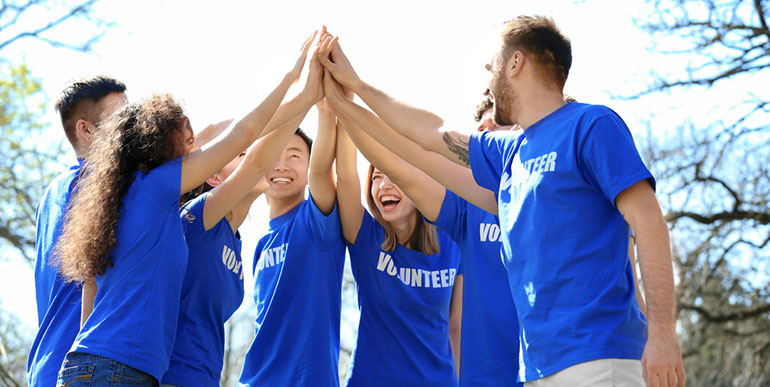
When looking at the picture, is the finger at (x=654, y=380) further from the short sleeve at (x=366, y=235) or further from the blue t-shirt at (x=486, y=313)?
the short sleeve at (x=366, y=235)

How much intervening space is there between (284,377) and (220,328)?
0.45 metres

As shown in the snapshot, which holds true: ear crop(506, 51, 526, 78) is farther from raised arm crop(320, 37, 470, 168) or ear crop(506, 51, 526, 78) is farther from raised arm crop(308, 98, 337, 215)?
raised arm crop(308, 98, 337, 215)

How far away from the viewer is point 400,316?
4.48 m

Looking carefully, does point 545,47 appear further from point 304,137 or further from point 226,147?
point 304,137

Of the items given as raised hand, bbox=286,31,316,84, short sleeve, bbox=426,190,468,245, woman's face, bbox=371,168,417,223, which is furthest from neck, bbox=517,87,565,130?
raised hand, bbox=286,31,316,84

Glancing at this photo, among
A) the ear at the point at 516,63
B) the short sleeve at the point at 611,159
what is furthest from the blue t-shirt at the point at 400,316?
the short sleeve at the point at 611,159

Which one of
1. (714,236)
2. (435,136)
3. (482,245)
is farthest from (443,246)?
(714,236)

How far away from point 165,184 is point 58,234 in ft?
2.29

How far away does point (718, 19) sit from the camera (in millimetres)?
10094

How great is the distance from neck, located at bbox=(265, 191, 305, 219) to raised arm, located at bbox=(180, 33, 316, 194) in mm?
896

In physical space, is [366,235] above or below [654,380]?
above

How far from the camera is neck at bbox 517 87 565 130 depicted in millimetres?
3283

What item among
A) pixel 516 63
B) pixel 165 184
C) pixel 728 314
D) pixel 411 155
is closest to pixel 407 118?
pixel 411 155

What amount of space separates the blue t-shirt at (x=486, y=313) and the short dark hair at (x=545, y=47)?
101 centimetres
